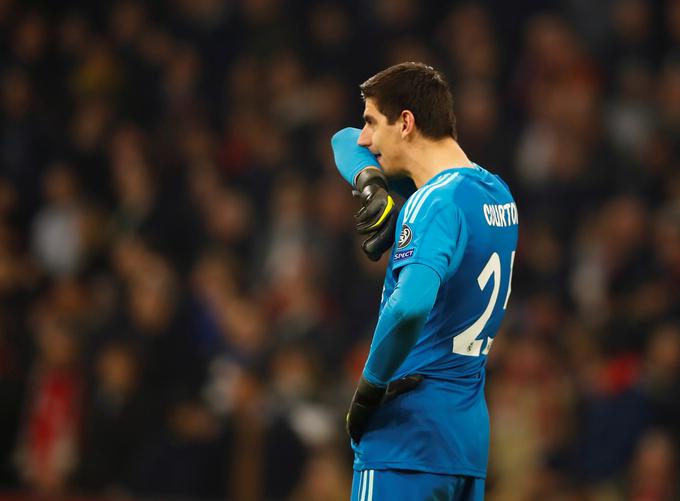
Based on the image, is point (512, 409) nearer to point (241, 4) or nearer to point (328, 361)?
point (328, 361)

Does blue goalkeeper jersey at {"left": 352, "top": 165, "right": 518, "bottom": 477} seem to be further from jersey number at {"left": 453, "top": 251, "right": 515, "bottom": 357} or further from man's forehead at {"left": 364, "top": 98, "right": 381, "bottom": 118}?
man's forehead at {"left": 364, "top": 98, "right": 381, "bottom": 118}

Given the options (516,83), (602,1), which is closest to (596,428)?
(516,83)

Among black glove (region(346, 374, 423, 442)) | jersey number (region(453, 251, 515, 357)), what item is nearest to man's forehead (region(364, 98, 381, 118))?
jersey number (region(453, 251, 515, 357))

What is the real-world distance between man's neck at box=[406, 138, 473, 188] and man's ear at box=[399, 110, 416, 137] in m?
0.04

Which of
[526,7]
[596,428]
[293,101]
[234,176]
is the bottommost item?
[596,428]

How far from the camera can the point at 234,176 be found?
9359 millimetres

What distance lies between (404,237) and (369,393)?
39 centimetres

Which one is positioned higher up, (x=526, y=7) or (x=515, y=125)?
(x=526, y=7)

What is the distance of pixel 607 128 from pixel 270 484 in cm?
330

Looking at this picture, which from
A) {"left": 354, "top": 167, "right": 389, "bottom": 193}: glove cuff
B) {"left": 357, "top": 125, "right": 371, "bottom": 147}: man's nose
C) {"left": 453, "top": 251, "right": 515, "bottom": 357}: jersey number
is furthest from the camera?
{"left": 357, "top": 125, "right": 371, "bottom": 147}: man's nose

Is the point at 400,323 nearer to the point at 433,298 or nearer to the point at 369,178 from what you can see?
the point at 433,298

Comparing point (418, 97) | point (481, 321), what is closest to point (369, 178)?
point (418, 97)

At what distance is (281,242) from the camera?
8.58 meters

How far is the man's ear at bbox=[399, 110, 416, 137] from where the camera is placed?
3.17 m
